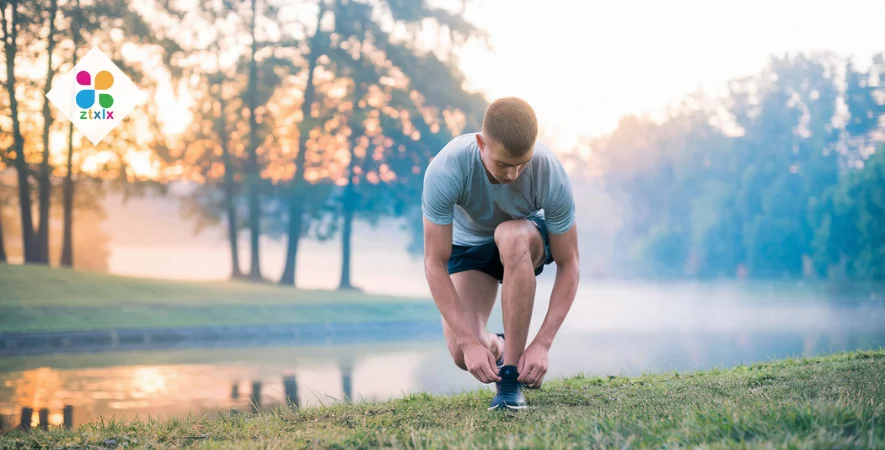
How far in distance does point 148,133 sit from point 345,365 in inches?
543

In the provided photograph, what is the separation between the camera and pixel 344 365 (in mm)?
12242

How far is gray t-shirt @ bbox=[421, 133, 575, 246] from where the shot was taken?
3559 mm

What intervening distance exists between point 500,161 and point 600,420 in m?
0.99

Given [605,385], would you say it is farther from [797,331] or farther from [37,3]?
[37,3]

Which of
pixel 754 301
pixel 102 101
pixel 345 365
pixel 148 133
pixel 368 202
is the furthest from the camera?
pixel 754 301

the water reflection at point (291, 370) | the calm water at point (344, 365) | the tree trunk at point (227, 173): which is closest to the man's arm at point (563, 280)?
the calm water at point (344, 365)

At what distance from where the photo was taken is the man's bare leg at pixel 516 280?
359 cm

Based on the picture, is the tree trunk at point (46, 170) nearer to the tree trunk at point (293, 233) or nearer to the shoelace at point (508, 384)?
the tree trunk at point (293, 233)

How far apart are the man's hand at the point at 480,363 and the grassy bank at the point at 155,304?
1440 cm

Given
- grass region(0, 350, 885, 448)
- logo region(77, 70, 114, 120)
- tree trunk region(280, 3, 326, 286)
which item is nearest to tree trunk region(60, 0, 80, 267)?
logo region(77, 70, 114, 120)

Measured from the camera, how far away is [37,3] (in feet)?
75.2

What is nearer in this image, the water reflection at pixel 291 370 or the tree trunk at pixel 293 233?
the water reflection at pixel 291 370

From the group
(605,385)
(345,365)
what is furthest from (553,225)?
(345,365)

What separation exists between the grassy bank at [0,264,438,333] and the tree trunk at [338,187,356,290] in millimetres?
2783
